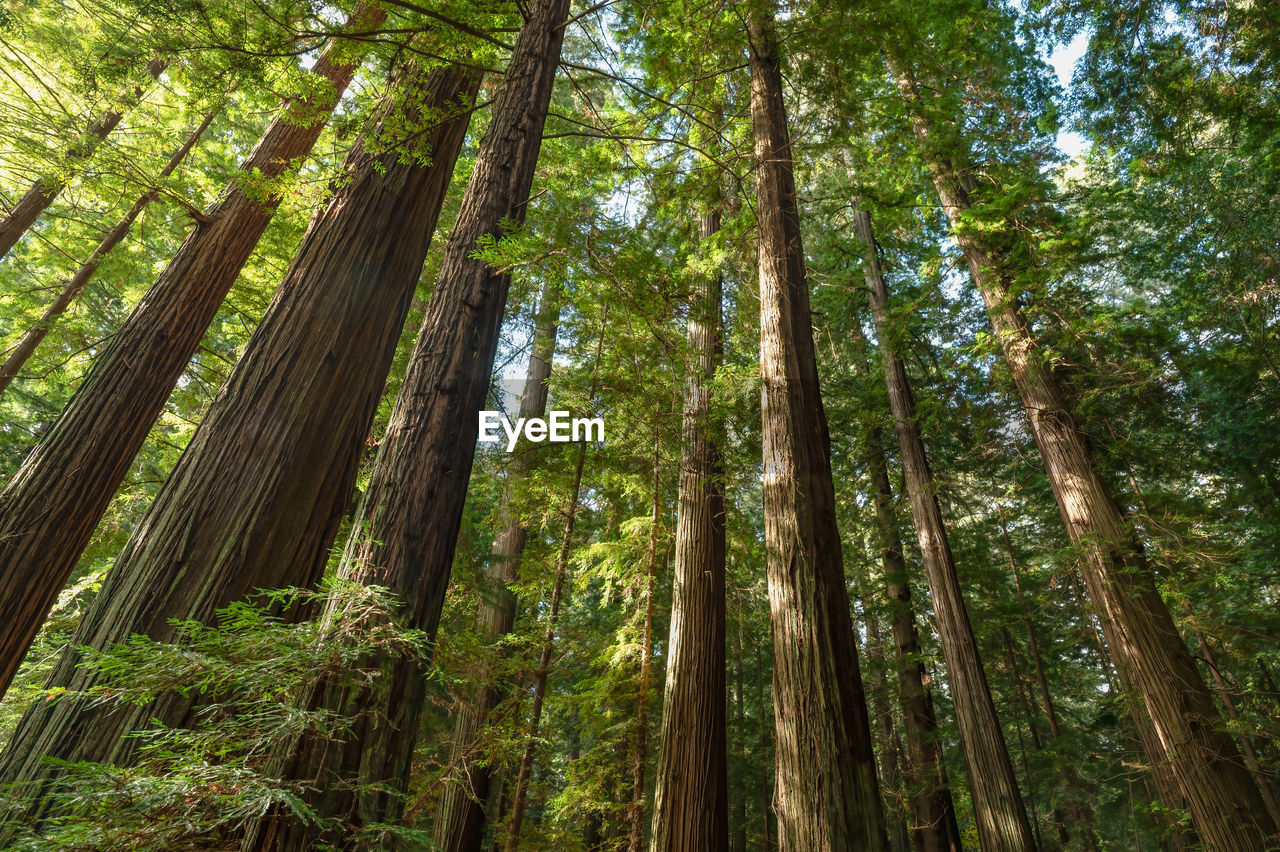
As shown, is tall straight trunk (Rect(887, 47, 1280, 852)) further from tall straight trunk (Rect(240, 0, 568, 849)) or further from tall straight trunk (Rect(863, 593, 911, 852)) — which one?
tall straight trunk (Rect(863, 593, 911, 852))

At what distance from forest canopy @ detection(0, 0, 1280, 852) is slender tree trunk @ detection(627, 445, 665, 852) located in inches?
2.6

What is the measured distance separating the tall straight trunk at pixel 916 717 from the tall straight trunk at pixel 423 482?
9.24m

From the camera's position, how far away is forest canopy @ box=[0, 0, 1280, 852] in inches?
101

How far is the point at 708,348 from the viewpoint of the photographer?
23.4 feet

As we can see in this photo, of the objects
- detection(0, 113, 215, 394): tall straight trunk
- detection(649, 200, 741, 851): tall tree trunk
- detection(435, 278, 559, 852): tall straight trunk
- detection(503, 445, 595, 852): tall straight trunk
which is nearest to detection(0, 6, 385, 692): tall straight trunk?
detection(0, 113, 215, 394): tall straight trunk

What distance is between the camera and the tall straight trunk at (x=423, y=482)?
2057 millimetres

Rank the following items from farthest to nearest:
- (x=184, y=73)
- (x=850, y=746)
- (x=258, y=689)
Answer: (x=184, y=73) < (x=850, y=746) < (x=258, y=689)

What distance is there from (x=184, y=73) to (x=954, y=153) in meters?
8.62

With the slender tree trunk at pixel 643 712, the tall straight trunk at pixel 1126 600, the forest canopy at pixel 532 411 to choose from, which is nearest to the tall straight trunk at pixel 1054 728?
the forest canopy at pixel 532 411

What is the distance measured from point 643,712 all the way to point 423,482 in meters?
4.15

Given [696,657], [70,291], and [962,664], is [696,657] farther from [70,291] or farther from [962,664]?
[70,291]

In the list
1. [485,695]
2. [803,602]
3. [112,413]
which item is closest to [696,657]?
[803,602]

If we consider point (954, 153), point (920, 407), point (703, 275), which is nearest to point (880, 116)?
point (954, 153)

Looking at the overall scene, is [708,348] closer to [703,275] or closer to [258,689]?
[703,275]
